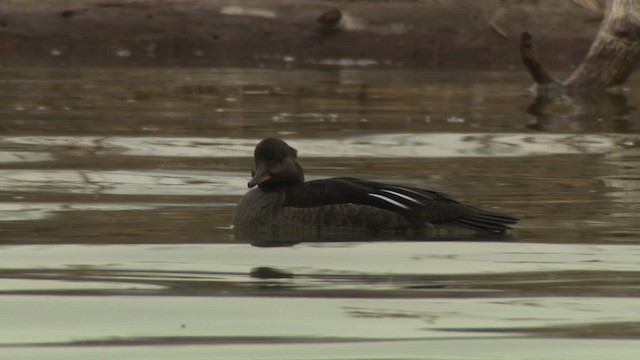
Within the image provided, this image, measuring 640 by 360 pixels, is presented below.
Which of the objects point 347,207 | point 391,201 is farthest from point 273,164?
point 391,201

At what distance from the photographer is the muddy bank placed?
24281mm

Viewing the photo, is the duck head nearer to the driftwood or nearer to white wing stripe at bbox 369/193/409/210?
white wing stripe at bbox 369/193/409/210

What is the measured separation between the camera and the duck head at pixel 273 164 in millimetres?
9961

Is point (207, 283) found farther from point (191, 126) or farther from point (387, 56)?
point (387, 56)

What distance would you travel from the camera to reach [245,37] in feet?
81.5

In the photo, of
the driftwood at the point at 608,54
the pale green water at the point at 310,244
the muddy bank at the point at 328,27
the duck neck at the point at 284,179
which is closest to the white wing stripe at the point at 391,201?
the pale green water at the point at 310,244

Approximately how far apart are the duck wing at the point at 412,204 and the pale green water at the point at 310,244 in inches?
7.9

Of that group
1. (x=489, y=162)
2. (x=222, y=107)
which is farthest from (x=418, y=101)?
(x=489, y=162)

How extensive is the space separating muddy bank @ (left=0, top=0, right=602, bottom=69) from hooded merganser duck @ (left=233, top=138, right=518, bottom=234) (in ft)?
47.0

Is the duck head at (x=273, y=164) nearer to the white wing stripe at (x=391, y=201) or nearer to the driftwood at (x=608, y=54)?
the white wing stripe at (x=391, y=201)

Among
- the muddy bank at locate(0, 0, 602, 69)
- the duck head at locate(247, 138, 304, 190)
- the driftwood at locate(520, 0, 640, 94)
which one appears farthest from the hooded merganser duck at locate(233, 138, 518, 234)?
the muddy bank at locate(0, 0, 602, 69)

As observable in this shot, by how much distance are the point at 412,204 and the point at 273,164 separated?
0.85m

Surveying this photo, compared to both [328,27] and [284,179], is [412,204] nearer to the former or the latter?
[284,179]

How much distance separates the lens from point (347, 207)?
31.7 ft
